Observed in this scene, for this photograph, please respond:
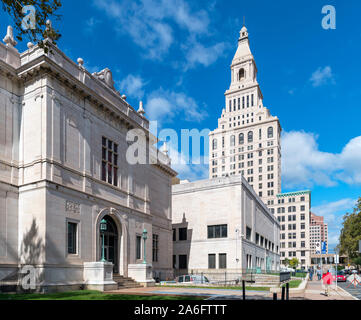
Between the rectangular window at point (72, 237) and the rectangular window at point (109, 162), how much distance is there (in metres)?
5.34

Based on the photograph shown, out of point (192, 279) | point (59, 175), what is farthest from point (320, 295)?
point (59, 175)

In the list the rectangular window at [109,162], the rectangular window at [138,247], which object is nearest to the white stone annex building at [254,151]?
the rectangular window at [138,247]

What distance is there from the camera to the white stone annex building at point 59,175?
75.4 feet

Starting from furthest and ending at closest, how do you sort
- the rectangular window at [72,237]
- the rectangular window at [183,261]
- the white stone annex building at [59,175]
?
the rectangular window at [183,261] < the rectangular window at [72,237] < the white stone annex building at [59,175]

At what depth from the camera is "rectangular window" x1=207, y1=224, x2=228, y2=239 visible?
51.2 meters

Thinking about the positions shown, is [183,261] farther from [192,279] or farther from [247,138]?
[247,138]

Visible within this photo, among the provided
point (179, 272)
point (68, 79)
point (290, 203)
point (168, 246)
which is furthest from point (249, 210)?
point (290, 203)

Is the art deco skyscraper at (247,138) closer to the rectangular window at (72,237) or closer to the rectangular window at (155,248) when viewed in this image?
the rectangular window at (155,248)

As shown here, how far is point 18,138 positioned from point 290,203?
12211 centimetres

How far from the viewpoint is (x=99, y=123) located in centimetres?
2973

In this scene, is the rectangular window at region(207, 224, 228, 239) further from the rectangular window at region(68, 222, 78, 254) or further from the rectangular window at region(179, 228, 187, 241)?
the rectangular window at region(68, 222, 78, 254)

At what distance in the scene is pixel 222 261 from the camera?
164ft

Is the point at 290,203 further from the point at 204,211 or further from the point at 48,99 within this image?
the point at 48,99

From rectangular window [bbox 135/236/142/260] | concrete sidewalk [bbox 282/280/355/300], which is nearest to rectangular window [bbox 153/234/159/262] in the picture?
rectangular window [bbox 135/236/142/260]
